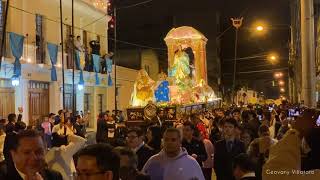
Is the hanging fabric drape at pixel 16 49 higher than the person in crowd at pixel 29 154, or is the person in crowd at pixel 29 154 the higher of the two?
the hanging fabric drape at pixel 16 49

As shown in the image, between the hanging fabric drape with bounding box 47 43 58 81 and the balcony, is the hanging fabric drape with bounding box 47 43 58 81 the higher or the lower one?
the lower one

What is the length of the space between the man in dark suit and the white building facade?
15568 millimetres

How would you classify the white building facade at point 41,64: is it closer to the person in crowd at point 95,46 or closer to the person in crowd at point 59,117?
the person in crowd at point 95,46

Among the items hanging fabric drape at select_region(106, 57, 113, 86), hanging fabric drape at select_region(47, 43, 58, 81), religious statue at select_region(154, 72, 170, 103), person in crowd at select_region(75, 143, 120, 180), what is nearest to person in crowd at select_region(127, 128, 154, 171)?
person in crowd at select_region(75, 143, 120, 180)

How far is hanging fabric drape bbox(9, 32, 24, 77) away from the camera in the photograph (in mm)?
21953

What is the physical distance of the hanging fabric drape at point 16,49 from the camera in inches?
864

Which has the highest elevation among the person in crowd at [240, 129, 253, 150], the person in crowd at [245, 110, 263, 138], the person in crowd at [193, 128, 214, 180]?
the person in crowd at [245, 110, 263, 138]

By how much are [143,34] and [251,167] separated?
51.2 metres

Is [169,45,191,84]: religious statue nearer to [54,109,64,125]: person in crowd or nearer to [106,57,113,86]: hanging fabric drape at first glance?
[106,57,113,86]: hanging fabric drape

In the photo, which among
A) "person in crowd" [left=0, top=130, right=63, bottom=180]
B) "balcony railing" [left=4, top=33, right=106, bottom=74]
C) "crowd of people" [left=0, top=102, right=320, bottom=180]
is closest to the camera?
"crowd of people" [left=0, top=102, right=320, bottom=180]

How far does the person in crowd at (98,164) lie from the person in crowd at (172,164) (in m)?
2.88

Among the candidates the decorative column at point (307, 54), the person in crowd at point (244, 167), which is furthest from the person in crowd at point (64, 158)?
the decorative column at point (307, 54)

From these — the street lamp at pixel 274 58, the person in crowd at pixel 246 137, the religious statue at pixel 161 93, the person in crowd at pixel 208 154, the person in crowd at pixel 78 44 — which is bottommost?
the person in crowd at pixel 208 154

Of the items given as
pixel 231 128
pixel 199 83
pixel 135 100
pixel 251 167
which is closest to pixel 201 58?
pixel 199 83
